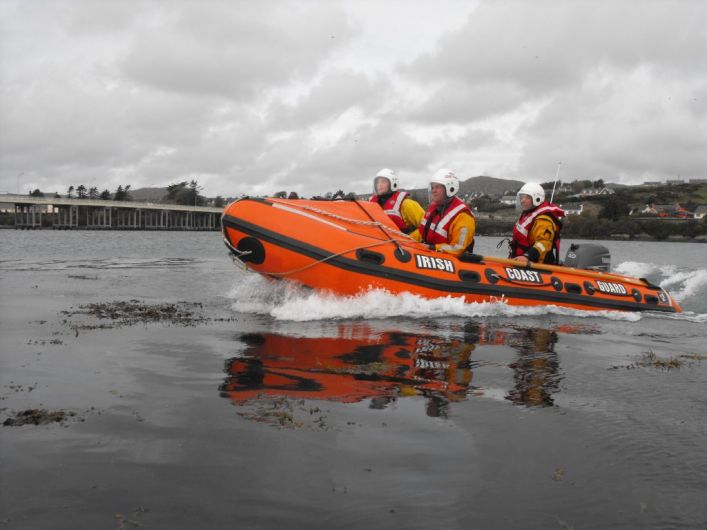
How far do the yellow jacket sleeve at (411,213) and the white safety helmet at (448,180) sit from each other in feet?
2.57

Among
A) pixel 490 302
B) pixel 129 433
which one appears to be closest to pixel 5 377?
pixel 129 433

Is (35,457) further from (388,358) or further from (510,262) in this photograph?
(510,262)

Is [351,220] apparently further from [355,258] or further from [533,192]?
[533,192]

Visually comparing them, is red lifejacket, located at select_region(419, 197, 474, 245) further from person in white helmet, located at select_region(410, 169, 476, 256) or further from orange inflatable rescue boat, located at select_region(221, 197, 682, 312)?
orange inflatable rescue boat, located at select_region(221, 197, 682, 312)

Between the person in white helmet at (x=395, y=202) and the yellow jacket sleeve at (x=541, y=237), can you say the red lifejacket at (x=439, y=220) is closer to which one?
the person in white helmet at (x=395, y=202)

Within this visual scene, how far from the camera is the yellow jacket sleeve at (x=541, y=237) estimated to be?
10.3 m

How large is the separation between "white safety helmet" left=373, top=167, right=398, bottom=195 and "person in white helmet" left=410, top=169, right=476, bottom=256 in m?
0.69

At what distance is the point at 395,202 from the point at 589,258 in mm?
3664

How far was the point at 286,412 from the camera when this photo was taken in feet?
13.2

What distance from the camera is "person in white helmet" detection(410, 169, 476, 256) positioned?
33.0 ft

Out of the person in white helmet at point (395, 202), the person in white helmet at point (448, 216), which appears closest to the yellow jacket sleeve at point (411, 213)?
the person in white helmet at point (395, 202)

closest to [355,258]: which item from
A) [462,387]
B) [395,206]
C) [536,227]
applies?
[395,206]

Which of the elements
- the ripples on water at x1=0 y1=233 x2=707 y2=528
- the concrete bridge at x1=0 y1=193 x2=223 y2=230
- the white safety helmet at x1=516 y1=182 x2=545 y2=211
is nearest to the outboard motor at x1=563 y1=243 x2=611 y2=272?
the white safety helmet at x1=516 y1=182 x2=545 y2=211

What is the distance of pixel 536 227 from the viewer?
34.3ft
